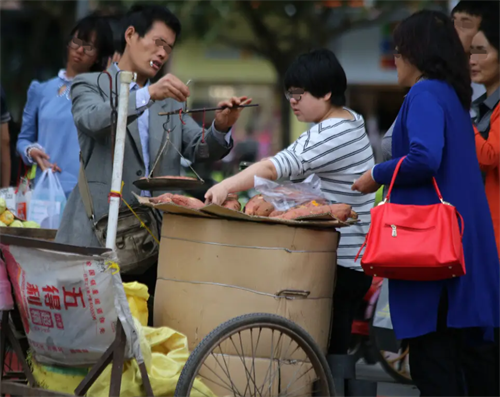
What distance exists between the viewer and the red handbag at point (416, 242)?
10.1ft

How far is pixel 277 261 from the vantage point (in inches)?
131

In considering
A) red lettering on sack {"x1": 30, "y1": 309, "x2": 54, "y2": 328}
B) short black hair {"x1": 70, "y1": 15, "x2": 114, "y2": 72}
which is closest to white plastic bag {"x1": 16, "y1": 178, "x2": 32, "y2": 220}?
short black hair {"x1": 70, "y1": 15, "x2": 114, "y2": 72}

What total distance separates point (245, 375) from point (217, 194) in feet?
2.54

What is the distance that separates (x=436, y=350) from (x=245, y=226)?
3.10 feet

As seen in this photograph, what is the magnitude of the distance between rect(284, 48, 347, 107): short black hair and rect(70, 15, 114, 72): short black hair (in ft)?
5.43

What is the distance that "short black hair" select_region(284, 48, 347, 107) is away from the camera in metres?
3.71

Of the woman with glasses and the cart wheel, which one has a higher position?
the woman with glasses

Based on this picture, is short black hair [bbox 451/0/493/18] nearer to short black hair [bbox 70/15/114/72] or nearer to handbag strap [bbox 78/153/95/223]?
short black hair [bbox 70/15/114/72]

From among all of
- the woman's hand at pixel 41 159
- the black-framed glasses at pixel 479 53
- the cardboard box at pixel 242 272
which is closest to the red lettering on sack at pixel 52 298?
the cardboard box at pixel 242 272

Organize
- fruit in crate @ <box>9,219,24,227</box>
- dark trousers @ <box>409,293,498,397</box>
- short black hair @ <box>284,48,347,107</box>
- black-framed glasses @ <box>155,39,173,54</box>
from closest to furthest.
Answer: dark trousers @ <box>409,293,498,397</box> < short black hair @ <box>284,48,347,107</box> < black-framed glasses @ <box>155,39,173,54</box> < fruit in crate @ <box>9,219,24,227</box>

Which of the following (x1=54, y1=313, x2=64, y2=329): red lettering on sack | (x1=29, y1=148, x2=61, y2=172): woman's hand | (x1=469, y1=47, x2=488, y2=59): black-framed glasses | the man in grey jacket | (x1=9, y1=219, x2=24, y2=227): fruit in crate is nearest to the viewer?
(x1=54, y1=313, x2=64, y2=329): red lettering on sack

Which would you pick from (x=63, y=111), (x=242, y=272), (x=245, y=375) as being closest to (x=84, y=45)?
(x=63, y=111)

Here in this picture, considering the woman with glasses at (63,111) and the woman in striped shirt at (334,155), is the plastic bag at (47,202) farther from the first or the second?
the woman in striped shirt at (334,155)

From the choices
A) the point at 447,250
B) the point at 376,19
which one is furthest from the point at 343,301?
the point at 376,19
